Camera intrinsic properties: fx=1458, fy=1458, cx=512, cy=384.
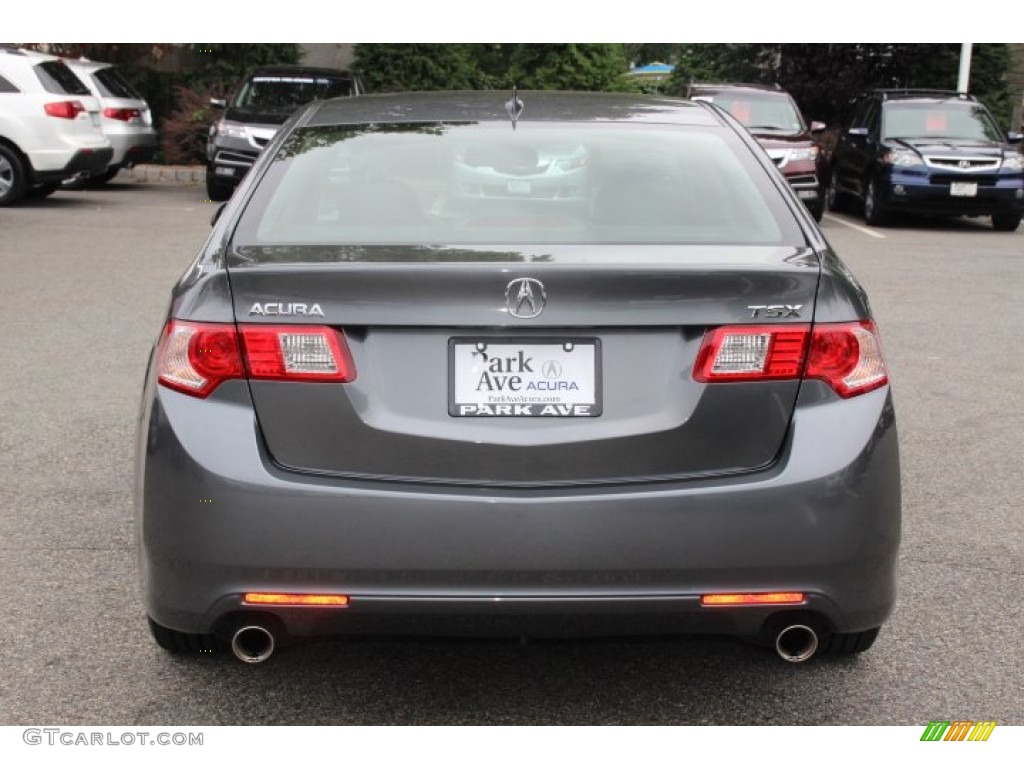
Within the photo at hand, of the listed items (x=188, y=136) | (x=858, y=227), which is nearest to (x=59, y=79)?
(x=188, y=136)

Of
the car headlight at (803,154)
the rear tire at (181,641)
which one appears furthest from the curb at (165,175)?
the rear tire at (181,641)

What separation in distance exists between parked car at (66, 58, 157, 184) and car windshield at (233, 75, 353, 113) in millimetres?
1882

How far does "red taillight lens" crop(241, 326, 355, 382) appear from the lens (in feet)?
10.3

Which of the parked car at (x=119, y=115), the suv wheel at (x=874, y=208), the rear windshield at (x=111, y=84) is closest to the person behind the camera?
the suv wheel at (x=874, y=208)

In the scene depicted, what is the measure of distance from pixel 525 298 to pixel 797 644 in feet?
3.47

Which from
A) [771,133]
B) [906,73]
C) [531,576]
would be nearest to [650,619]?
[531,576]

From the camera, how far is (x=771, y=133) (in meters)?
18.6

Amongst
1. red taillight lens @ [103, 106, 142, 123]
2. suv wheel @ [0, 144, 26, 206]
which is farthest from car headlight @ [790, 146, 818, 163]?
suv wheel @ [0, 144, 26, 206]

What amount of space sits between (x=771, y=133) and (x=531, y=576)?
1622 centimetres

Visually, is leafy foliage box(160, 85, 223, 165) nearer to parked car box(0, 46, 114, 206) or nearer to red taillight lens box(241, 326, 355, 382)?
parked car box(0, 46, 114, 206)

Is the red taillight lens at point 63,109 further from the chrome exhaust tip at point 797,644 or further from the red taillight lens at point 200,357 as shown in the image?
the chrome exhaust tip at point 797,644

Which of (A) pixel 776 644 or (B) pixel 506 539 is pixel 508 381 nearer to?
(B) pixel 506 539

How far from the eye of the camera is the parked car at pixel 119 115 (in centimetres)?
1988

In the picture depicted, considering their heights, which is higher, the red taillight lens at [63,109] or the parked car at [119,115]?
the red taillight lens at [63,109]
